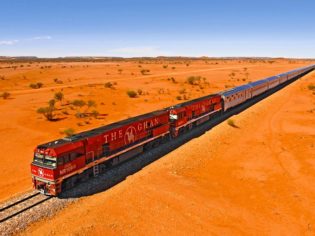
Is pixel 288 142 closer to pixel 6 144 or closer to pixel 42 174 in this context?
pixel 42 174

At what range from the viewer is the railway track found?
611 inches

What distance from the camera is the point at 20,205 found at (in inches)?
649

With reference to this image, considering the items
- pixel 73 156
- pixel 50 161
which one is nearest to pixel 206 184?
pixel 73 156

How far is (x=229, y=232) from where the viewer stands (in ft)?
49.6

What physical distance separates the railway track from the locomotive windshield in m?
1.86

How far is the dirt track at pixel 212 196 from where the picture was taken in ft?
50.2

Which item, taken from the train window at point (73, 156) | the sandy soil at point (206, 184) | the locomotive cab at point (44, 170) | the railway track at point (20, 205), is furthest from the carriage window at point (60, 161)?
the sandy soil at point (206, 184)

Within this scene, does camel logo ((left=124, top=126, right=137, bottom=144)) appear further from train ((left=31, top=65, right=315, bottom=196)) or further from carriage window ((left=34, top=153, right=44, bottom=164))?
carriage window ((left=34, top=153, right=44, bottom=164))

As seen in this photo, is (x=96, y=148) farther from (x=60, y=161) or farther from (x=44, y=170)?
(x=44, y=170)

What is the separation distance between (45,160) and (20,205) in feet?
8.81

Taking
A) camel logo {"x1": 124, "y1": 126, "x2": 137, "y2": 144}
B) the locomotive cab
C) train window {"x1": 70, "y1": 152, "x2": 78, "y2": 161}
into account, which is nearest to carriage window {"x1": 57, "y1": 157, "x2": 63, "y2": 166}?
the locomotive cab

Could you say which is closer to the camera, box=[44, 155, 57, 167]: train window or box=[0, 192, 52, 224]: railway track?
box=[0, 192, 52, 224]: railway track

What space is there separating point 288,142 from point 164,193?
1642 centimetres

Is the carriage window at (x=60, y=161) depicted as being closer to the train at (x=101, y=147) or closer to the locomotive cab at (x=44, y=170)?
the train at (x=101, y=147)
